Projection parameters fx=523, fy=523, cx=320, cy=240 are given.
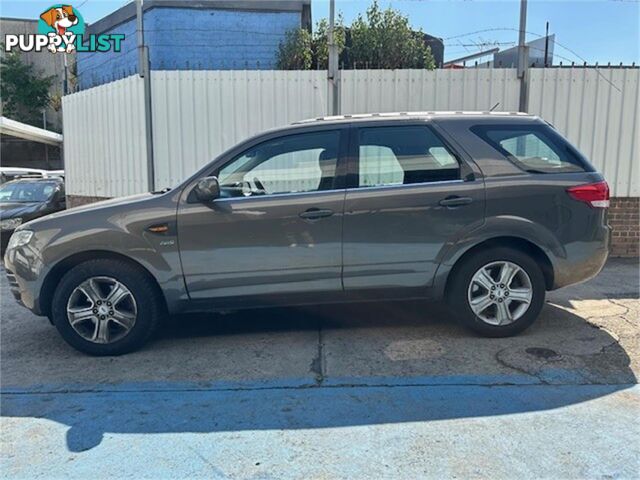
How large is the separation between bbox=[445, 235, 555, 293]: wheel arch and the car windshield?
28.7 ft

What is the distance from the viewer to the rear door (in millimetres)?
4191

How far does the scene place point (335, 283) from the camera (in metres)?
4.25

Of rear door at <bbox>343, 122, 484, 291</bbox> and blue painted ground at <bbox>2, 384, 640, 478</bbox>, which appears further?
rear door at <bbox>343, 122, 484, 291</bbox>

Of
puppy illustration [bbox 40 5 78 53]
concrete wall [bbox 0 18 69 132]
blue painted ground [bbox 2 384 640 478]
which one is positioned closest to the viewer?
blue painted ground [bbox 2 384 640 478]

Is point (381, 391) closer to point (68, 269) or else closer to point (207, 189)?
point (207, 189)

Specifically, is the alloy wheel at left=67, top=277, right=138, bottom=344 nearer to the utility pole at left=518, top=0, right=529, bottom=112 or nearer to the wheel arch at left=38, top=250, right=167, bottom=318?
the wheel arch at left=38, top=250, right=167, bottom=318

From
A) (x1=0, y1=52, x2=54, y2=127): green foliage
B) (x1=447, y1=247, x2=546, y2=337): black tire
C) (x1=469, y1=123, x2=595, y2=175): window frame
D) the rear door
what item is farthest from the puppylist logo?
(x1=0, y1=52, x2=54, y2=127): green foliage

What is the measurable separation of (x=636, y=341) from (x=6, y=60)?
3039 cm

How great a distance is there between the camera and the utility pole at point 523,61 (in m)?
7.45

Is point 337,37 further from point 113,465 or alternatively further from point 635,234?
point 113,465

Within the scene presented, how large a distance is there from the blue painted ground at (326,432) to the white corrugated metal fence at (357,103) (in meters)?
5.14

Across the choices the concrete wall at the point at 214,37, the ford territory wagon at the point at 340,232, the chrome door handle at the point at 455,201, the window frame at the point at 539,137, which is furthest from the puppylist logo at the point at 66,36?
the chrome door handle at the point at 455,201

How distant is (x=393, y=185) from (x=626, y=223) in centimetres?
518

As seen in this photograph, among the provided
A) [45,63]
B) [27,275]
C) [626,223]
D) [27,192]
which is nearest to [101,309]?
[27,275]
